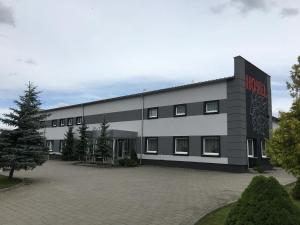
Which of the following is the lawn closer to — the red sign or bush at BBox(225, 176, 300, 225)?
bush at BBox(225, 176, 300, 225)

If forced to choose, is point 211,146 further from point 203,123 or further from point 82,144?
point 82,144

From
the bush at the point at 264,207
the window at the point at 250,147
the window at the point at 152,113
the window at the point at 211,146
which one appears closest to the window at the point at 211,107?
the window at the point at 211,146

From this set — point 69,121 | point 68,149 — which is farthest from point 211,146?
point 69,121

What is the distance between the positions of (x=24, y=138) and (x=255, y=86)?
18305mm

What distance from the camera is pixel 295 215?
5.33m

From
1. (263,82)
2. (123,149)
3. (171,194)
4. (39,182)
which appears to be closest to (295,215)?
(171,194)

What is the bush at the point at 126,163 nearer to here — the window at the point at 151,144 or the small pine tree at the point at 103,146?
the small pine tree at the point at 103,146

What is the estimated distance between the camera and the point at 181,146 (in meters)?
27.6

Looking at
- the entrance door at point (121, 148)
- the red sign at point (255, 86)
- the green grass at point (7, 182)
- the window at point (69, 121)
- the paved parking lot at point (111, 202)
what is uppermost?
the red sign at point (255, 86)

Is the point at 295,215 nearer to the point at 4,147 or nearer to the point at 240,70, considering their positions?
the point at 4,147

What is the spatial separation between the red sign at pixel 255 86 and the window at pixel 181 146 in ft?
21.1

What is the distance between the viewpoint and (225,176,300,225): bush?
5148 millimetres

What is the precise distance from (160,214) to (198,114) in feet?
57.5

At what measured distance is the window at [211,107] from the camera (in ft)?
83.6
